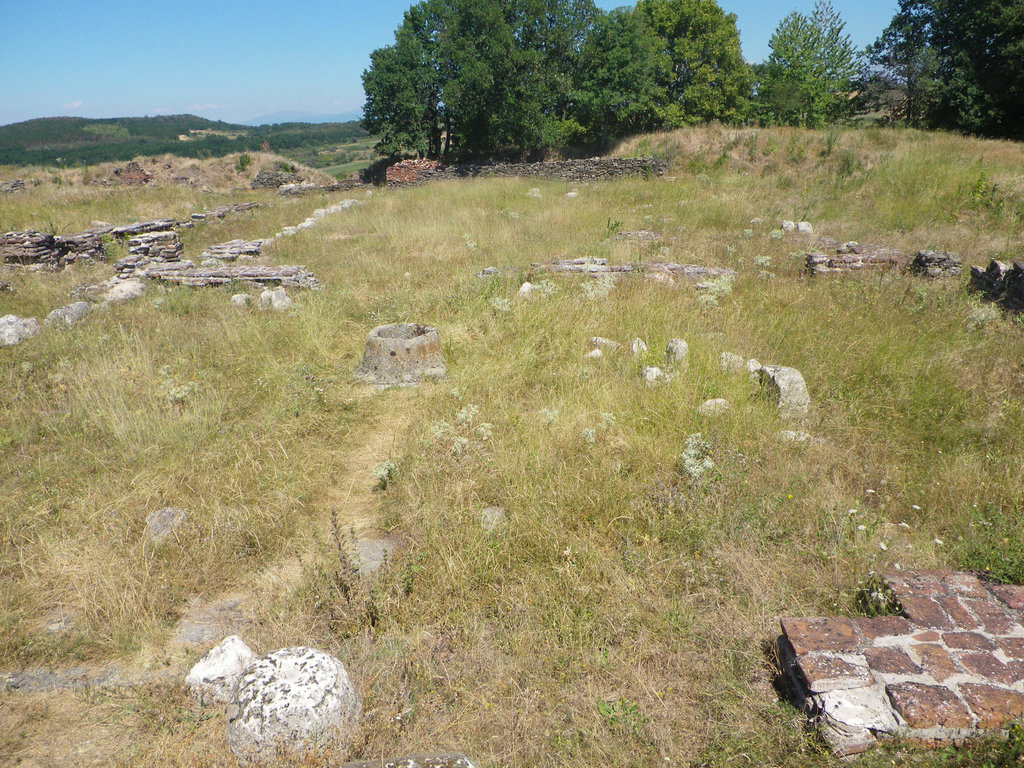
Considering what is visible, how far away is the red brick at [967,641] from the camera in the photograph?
8.35ft

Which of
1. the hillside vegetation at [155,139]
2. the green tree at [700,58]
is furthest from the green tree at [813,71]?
the hillside vegetation at [155,139]

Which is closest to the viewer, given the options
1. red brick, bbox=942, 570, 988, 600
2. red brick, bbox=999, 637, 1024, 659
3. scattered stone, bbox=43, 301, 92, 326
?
red brick, bbox=999, 637, 1024, 659

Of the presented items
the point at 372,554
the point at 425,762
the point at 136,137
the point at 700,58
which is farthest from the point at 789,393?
the point at 136,137

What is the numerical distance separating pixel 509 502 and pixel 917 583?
2.43 m

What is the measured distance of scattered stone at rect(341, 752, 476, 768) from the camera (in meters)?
2.22

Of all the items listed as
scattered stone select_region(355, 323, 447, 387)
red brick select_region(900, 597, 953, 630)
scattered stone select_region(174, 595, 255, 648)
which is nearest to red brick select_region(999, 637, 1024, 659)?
red brick select_region(900, 597, 953, 630)

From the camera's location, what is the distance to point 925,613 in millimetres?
2746

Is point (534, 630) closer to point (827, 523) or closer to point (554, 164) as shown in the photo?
point (827, 523)

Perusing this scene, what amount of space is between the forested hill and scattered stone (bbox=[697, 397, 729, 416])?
Result: 88.2 metres

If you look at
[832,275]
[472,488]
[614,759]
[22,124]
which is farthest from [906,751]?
[22,124]

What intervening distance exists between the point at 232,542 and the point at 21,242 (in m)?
11.7

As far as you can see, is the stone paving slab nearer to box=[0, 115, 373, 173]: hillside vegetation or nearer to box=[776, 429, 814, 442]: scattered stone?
box=[776, 429, 814, 442]: scattered stone

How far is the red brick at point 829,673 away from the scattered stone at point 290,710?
6.80 feet

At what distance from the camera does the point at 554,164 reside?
2188cm
